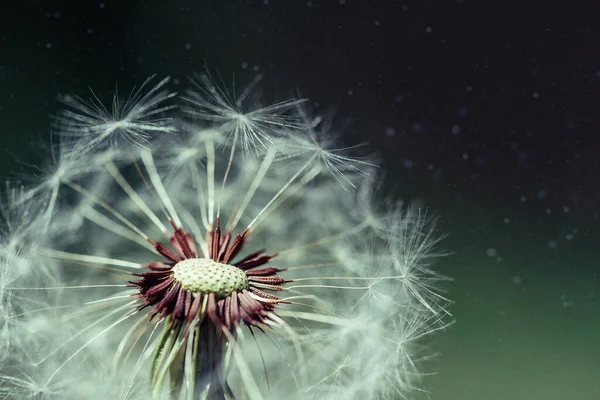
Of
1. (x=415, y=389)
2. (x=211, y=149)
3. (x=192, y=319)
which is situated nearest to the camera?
(x=192, y=319)

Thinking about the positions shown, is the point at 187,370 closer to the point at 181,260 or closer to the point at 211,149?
the point at 181,260

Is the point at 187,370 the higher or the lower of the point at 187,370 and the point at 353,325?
the lower

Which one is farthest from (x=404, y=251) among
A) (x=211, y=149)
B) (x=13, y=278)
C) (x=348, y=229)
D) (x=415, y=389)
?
(x=13, y=278)

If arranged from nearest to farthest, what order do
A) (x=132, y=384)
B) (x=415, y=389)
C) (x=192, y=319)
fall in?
(x=192, y=319), (x=132, y=384), (x=415, y=389)

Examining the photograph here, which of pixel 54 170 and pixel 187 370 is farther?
pixel 54 170

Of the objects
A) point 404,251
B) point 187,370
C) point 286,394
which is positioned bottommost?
point 187,370
